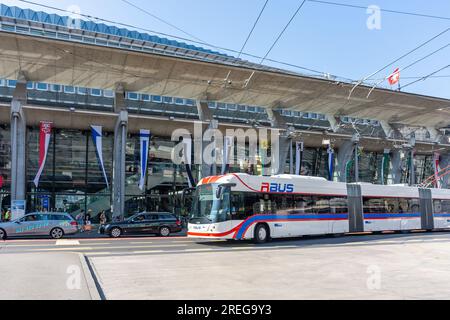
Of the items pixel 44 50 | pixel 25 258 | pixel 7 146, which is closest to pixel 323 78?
pixel 44 50

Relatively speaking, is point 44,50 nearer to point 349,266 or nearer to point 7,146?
point 7,146

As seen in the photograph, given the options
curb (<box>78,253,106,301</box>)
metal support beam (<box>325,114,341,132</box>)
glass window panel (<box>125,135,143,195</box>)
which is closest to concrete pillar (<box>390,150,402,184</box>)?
metal support beam (<box>325,114,341,132</box>)

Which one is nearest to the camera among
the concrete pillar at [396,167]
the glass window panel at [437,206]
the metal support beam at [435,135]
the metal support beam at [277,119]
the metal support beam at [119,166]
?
the glass window panel at [437,206]

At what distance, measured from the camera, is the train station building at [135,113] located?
28625 mm

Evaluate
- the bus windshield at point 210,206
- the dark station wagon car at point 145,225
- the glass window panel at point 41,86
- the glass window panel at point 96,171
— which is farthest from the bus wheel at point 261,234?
the glass window panel at point 41,86

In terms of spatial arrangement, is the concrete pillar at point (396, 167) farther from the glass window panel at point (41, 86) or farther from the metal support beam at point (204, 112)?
the glass window panel at point (41, 86)

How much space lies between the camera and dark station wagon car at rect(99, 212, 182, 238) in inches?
955

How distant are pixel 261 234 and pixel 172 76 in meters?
16.0

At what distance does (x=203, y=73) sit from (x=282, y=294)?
82.7 ft

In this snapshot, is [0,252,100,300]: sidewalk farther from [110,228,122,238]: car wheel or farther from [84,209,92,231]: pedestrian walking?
[84,209,92,231]: pedestrian walking

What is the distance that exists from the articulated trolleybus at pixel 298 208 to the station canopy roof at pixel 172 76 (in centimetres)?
1053

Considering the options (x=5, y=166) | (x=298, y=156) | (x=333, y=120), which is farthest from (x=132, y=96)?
(x=333, y=120)

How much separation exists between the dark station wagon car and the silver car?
200cm

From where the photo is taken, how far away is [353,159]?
141ft
